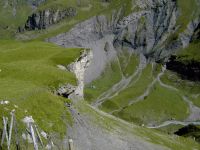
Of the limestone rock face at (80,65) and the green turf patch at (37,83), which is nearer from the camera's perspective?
the green turf patch at (37,83)

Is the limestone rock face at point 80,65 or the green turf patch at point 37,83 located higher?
the green turf patch at point 37,83

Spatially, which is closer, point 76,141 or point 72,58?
point 76,141

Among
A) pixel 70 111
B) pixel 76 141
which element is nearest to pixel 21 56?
pixel 70 111

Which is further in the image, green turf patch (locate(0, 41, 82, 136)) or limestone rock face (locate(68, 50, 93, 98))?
limestone rock face (locate(68, 50, 93, 98))

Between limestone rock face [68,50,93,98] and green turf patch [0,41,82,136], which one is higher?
green turf patch [0,41,82,136]

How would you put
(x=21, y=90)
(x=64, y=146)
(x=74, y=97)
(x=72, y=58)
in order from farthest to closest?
(x=72, y=58), (x=74, y=97), (x=21, y=90), (x=64, y=146)

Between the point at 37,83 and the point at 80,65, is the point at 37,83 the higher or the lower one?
the higher one

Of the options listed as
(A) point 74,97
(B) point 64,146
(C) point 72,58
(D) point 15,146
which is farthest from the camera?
(C) point 72,58

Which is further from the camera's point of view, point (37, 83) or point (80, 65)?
point (80, 65)

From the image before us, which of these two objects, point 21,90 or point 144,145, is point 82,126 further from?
point 144,145

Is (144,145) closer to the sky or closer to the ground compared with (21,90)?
closer to the ground

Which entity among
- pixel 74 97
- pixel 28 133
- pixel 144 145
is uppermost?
pixel 28 133
